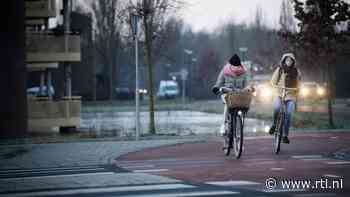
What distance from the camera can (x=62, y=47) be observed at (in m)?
30.1

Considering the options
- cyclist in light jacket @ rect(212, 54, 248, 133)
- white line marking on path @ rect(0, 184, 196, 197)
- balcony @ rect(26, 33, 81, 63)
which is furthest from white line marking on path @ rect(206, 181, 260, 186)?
A: balcony @ rect(26, 33, 81, 63)

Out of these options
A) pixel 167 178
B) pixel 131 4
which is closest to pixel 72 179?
pixel 167 178

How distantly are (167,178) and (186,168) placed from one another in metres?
1.49

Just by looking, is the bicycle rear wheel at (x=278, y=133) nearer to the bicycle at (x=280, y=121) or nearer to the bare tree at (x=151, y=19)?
the bicycle at (x=280, y=121)

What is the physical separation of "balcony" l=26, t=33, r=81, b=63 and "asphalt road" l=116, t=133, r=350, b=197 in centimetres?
1410

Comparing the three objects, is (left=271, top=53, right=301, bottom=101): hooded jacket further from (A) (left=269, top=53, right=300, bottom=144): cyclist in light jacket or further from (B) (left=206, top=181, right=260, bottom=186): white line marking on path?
(B) (left=206, top=181, right=260, bottom=186): white line marking on path

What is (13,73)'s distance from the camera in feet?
73.4

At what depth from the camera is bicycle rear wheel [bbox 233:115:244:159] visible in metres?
12.8

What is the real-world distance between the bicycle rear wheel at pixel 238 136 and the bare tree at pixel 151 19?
32.5ft

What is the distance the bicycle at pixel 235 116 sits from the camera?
42.1ft

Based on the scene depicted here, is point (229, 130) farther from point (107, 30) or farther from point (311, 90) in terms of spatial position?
point (107, 30)

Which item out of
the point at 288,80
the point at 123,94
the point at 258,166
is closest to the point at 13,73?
the point at 288,80

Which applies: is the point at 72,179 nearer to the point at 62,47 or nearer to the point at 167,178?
the point at 167,178

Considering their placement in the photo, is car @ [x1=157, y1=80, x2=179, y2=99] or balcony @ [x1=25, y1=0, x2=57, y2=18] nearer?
balcony @ [x1=25, y1=0, x2=57, y2=18]
